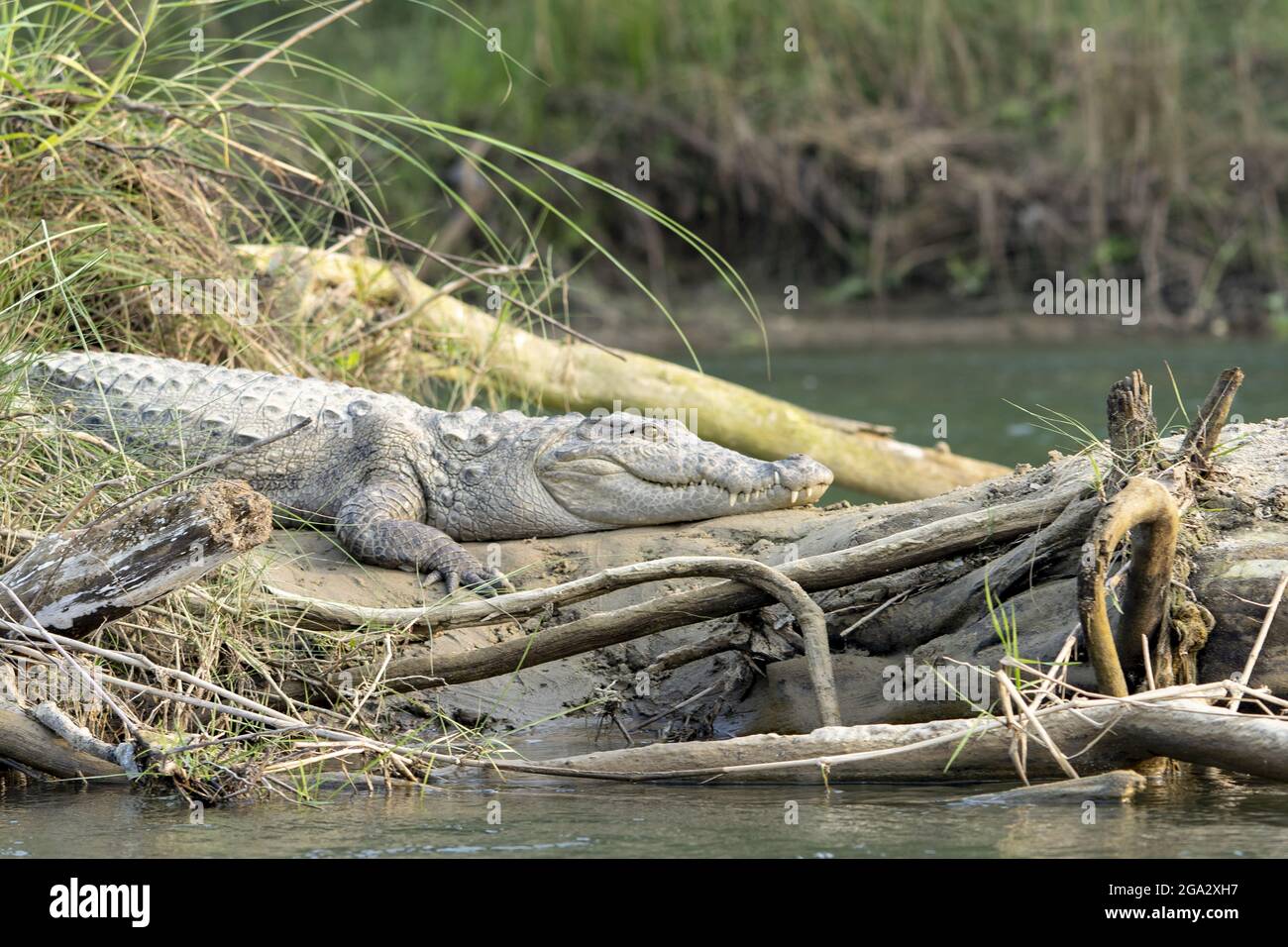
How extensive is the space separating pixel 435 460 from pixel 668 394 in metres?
1.92

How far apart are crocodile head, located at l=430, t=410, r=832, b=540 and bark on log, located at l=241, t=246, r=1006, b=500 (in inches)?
56.3

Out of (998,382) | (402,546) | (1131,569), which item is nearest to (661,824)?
(1131,569)

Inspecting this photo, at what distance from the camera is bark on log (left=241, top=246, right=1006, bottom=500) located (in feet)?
23.5

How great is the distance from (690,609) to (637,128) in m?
11.2

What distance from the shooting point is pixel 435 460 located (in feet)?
18.8

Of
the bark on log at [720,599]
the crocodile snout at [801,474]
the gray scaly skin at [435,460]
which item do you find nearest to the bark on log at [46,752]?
the bark on log at [720,599]

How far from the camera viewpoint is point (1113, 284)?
1410cm

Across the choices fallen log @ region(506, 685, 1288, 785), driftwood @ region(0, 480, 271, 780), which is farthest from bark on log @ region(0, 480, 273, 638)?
fallen log @ region(506, 685, 1288, 785)

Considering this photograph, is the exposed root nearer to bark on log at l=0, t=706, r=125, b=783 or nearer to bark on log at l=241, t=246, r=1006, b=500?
bark on log at l=0, t=706, r=125, b=783

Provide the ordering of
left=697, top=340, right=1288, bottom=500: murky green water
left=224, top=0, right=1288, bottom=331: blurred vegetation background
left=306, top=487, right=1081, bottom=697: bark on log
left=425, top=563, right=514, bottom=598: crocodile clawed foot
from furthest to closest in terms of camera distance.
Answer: left=224, top=0, right=1288, bottom=331: blurred vegetation background → left=697, top=340, right=1288, bottom=500: murky green water → left=425, top=563, right=514, bottom=598: crocodile clawed foot → left=306, top=487, right=1081, bottom=697: bark on log

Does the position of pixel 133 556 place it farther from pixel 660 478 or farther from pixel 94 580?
pixel 660 478
